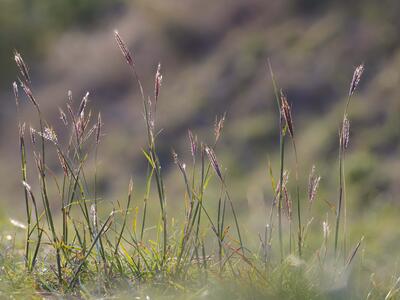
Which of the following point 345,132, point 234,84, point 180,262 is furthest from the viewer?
point 234,84

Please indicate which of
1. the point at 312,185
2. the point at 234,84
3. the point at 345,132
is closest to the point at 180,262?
the point at 312,185

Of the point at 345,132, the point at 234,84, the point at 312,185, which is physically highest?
the point at 234,84

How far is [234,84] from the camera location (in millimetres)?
15195

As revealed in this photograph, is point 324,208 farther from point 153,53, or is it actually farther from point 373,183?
point 153,53

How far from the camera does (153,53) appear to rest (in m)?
17.1

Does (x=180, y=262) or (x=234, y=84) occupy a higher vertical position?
(x=234, y=84)

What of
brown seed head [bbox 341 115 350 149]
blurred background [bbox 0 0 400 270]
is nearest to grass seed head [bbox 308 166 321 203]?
brown seed head [bbox 341 115 350 149]

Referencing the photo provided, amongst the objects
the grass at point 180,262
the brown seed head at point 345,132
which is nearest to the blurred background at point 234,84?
the grass at point 180,262

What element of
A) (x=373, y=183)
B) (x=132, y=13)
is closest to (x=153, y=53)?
(x=132, y=13)

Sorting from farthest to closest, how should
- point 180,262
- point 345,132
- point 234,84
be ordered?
point 234,84 → point 180,262 → point 345,132

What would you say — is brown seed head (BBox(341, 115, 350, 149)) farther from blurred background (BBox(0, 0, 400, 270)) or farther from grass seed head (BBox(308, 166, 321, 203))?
blurred background (BBox(0, 0, 400, 270))

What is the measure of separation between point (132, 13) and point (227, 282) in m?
15.9

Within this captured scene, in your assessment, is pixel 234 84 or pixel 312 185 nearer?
pixel 312 185

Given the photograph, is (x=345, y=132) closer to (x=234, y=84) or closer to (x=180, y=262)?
(x=180, y=262)
